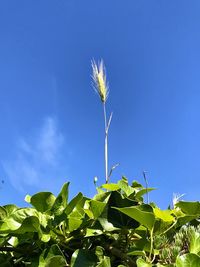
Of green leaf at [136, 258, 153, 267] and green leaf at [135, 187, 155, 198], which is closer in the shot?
green leaf at [136, 258, 153, 267]

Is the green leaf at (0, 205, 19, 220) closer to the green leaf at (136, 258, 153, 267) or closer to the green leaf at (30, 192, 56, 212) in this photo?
the green leaf at (30, 192, 56, 212)

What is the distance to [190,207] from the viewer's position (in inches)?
28.0

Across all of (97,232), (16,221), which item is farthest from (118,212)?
(16,221)

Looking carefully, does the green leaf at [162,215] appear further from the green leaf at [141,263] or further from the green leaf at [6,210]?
the green leaf at [6,210]

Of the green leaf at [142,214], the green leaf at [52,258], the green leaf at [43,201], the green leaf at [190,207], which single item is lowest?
the green leaf at [52,258]

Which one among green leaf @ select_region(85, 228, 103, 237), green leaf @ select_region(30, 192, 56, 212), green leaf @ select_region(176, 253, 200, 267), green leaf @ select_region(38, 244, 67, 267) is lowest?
green leaf @ select_region(38, 244, 67, 267)

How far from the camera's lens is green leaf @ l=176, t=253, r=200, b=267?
24.4 inches

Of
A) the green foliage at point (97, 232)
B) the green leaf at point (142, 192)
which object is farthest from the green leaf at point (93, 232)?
the green leaf at point (142, 192)

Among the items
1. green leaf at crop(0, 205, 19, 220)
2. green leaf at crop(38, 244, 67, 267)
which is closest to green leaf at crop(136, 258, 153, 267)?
green leaf at crop(38, 244, 67, 267)

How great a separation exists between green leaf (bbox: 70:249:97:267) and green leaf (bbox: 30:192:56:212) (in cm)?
9

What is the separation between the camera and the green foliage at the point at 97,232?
0.68 m

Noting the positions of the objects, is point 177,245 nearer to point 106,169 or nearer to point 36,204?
point 36,204

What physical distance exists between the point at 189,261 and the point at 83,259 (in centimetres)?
16

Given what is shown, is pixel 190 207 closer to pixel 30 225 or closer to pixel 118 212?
pixel 118 212
